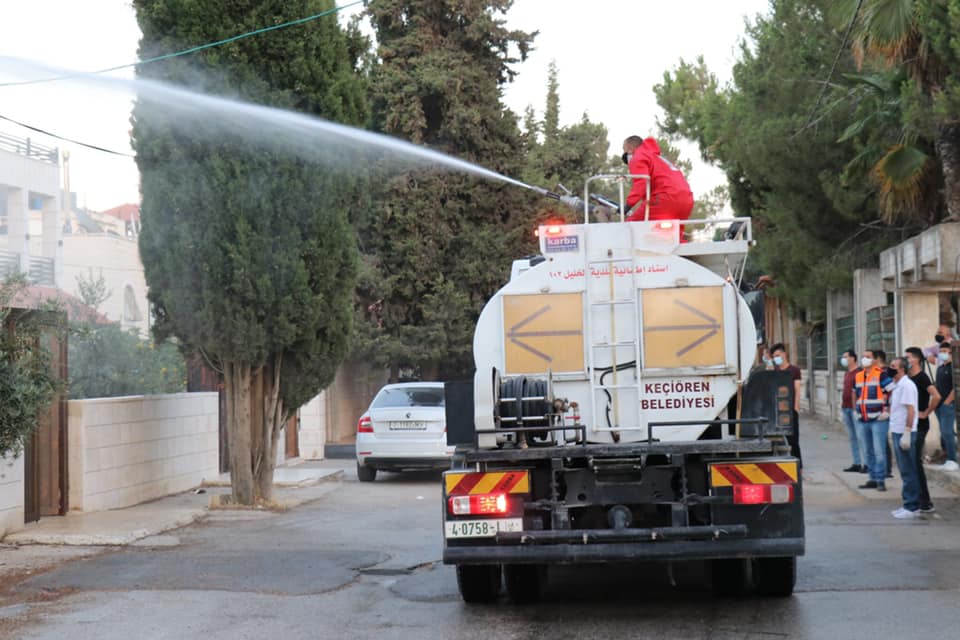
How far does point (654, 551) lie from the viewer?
719 cm

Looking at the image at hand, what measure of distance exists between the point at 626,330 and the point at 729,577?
1.87m

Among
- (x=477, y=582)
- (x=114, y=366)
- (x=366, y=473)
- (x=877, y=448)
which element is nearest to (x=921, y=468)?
(x=877, y=448)

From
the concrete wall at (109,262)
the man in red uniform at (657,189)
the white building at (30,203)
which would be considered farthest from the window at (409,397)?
the concrete wall at (109,262)

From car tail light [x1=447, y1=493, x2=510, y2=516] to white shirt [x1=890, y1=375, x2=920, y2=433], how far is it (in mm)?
6284

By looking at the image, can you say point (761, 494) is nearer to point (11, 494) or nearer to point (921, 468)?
point (921, 468)

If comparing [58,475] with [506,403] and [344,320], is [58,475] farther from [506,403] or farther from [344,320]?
[506,403]

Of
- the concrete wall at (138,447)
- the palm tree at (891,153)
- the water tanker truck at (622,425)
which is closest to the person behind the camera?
the water tanker truck at (622,425)

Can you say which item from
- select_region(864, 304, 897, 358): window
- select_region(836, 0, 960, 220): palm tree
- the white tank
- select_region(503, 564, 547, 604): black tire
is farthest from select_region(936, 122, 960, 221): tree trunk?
select_region(503, 564, 547, 604): black tire

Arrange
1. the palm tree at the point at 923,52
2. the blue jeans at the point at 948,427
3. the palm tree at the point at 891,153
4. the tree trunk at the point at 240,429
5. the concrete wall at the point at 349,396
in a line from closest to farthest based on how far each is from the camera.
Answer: the tree trunk at the point at 240,429, the palm tree at the point at 923,52, the blue jeans at the point at 948,427, the palm tree at the point at 891,153, the concrete wall at the point at 349,396

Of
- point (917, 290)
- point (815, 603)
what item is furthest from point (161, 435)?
point (917, 290)

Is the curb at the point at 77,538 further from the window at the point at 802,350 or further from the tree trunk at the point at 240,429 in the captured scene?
the window at the point at 802,350

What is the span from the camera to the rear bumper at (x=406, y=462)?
1686 centimetres

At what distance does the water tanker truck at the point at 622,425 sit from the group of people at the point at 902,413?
4519mm

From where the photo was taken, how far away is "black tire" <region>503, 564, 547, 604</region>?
317 inches
